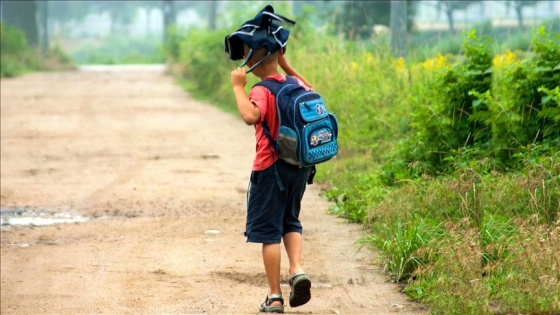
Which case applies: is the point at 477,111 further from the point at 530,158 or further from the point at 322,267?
the point at 322,267

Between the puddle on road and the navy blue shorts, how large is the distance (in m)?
3.76

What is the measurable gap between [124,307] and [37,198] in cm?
435

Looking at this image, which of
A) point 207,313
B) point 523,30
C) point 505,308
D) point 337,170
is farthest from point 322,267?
point 523,30

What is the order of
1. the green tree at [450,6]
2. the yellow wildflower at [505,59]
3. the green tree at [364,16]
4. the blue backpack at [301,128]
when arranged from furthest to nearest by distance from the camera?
the green tree at [364,16] → the green tree at [450,6] → the yellow wildflower at [505,59] → the blue backpack at [301,128]

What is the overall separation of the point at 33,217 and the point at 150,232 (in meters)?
1.41

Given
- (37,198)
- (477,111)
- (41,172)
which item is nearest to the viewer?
(477,111)

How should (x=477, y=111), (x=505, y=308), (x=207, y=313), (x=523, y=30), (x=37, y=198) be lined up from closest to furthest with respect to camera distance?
(x=505, y=308), (x=207, y=313), (x=477, y=111), (x=37, y=198), (x=523, y=30)

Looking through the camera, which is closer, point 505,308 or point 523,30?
point 505,308

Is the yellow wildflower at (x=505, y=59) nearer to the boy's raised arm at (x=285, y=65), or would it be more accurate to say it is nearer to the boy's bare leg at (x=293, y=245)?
the boy's raised arm at (x=285, y=65)

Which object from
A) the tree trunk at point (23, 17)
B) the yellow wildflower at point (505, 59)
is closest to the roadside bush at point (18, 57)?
the tree trunk at point (23, 17)

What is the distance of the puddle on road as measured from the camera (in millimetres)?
9164

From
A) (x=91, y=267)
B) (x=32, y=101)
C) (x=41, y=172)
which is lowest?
(x=32, y=101)

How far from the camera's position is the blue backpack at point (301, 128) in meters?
5.53

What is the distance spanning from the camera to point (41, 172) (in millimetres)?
11977
